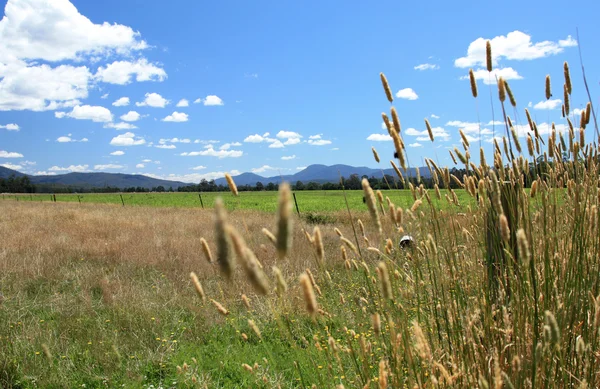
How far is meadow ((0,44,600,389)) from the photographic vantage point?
1.68 meters

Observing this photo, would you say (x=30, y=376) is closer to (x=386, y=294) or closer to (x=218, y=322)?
(x=218, y=322)

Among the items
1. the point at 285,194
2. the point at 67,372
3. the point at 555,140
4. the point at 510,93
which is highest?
the point at 510,93

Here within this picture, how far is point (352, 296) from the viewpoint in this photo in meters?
5.77

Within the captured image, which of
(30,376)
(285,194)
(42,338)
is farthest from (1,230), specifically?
(285,194)

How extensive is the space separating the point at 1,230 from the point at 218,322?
10.5 metres

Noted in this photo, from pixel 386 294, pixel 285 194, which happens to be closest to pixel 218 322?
pixel 386 294

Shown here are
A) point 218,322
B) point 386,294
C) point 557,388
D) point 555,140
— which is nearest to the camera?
point 386,294

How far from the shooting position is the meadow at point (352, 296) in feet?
5.51

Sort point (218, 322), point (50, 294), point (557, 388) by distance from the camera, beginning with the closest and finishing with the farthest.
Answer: point (557, 388), point (218, 322), point (50, 294)

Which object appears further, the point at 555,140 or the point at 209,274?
the point at 209,274

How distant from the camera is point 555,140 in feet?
9.21

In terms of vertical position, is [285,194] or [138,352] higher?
[285,194]

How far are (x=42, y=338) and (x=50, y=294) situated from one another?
7.72ft

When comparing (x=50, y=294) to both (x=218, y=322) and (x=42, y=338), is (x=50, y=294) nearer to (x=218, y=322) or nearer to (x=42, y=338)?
(x=42, y=338)
